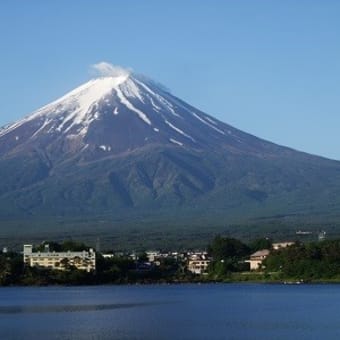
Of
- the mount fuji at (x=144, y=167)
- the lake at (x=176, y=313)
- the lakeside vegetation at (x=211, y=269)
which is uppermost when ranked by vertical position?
the mount fuji at (x=144, y=167)

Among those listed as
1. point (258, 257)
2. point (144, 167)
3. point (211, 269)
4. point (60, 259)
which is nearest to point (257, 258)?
point (258, 257)

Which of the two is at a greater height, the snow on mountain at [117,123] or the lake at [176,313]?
the snow on mountain at [117,123]

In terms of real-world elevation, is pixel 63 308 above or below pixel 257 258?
below

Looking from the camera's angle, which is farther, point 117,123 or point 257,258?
point 117,123

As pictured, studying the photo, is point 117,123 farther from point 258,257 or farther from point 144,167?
point 258,257

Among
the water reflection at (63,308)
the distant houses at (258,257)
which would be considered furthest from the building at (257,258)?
the water reflection at (63,308)

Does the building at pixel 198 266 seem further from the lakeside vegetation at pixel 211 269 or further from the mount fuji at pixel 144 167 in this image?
the mount fuji at pixel 144 167
